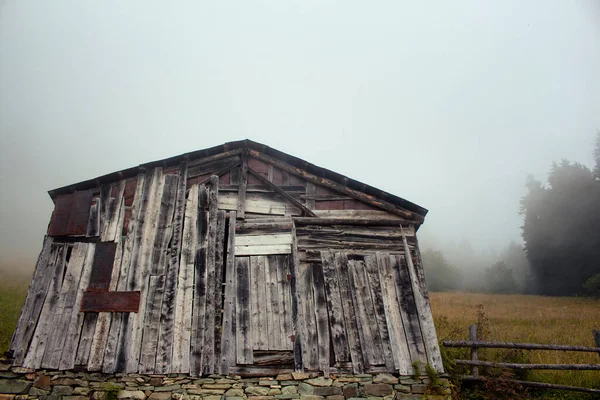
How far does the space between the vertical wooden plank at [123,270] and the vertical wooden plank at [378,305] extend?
5.04 meters

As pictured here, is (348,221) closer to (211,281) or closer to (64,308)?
(211,281)

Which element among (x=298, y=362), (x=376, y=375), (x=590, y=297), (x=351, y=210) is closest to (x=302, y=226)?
(x=351, y=210)

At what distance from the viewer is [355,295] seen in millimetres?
7566

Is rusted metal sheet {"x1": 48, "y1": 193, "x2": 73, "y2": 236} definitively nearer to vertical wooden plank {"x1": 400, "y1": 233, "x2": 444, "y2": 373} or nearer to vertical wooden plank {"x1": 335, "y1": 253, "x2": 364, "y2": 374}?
vertical wooden plank {"x1": 335, "y1": 253, "x2": 364, "y2": 374}

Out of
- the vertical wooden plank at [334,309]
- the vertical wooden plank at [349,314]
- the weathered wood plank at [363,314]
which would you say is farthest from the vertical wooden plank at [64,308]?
the weathered wood plank at [363,314]

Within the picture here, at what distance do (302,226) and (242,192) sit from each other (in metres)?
1.60

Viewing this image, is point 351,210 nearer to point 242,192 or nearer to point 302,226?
point 302,226

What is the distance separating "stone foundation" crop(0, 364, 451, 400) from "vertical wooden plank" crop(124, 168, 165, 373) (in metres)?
0.45

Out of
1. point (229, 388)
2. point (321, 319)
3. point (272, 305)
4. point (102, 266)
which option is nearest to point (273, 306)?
point (272, 305)

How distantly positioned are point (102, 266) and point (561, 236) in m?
35.7

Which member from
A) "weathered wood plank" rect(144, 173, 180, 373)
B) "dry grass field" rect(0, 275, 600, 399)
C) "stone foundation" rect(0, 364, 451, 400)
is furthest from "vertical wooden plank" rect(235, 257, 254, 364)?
"dry grass field" rect(0, 275, 600, 399)

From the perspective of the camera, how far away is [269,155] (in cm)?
881

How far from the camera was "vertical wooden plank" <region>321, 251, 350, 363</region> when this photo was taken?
713cm

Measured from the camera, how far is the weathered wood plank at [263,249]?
7836mm
